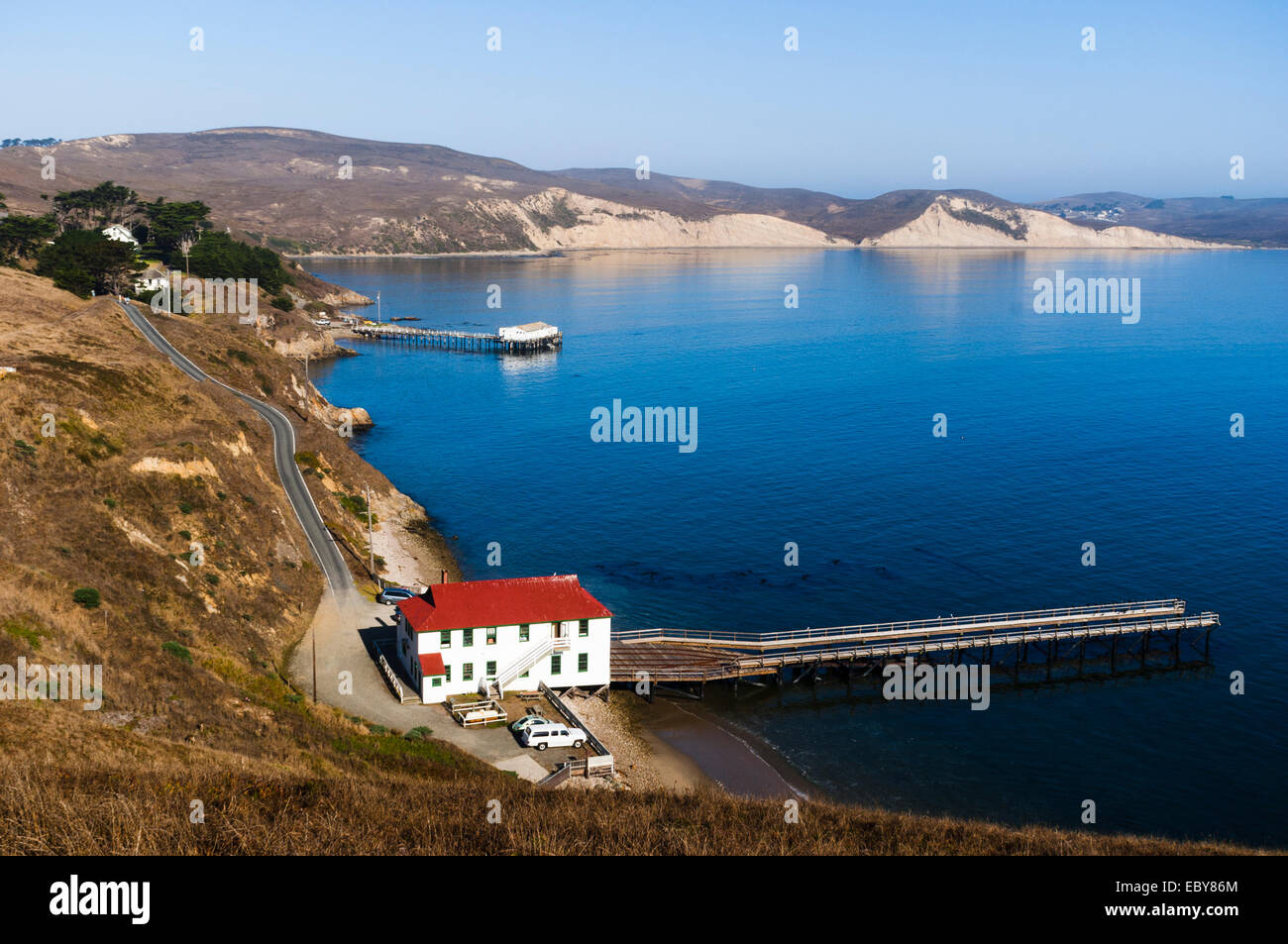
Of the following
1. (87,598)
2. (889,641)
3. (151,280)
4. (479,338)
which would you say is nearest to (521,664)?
(87,598)

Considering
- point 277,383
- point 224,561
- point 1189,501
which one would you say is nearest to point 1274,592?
point 1189,501

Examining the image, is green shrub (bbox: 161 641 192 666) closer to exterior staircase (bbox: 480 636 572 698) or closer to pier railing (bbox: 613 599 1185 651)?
exterior staircase (bbox: 480 636 572 698)

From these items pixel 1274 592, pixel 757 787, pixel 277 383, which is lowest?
pixel 757 787

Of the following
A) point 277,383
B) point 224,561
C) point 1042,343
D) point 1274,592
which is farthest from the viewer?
point 1042,343

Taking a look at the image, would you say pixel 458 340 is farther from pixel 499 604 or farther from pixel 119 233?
pixel 499 604
